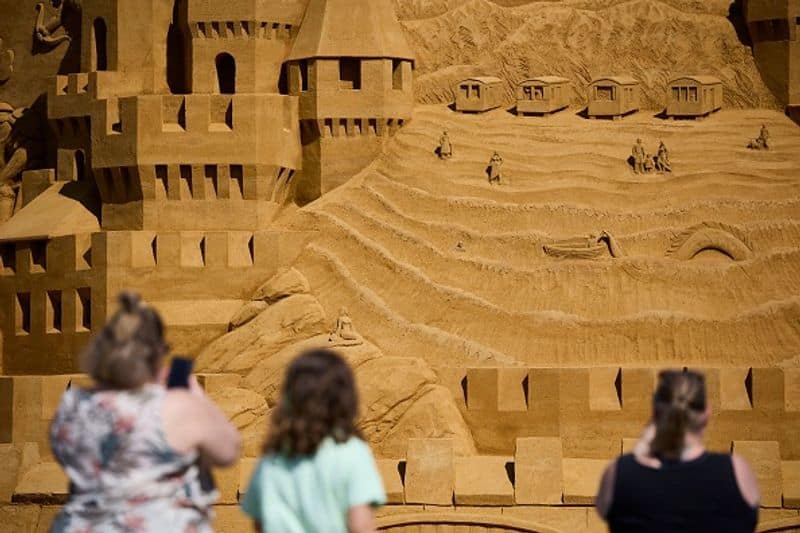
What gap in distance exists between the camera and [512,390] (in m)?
28.8

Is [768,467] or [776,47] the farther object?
[776,47]

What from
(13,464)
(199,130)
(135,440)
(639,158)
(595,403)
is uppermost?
(199,130)

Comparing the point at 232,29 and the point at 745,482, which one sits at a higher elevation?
the point at 232,29

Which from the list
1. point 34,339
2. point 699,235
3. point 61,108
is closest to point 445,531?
point 699,235

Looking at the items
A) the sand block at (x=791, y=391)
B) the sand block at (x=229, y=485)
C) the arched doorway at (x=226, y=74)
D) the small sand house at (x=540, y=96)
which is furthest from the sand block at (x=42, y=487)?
the small sand house at (x=540, y=96)

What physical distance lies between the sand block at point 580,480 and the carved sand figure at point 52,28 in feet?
49.1

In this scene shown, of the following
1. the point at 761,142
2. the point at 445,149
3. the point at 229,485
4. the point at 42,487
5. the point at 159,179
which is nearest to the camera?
the point at 229,485

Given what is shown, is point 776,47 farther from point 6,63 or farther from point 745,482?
point 745,482

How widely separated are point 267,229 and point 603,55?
616 cm

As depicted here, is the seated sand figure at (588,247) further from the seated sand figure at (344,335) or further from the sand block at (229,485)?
the sand block at (229,485)

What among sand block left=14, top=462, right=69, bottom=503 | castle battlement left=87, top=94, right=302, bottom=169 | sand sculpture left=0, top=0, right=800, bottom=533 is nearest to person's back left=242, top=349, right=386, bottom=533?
sand block left=14, top=462, right=69, bottom=503

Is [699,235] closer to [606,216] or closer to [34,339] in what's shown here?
[606,216]

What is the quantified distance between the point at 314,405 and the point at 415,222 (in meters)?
22.3

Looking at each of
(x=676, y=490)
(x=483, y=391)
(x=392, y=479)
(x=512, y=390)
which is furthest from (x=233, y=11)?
(x=676, y=490)
